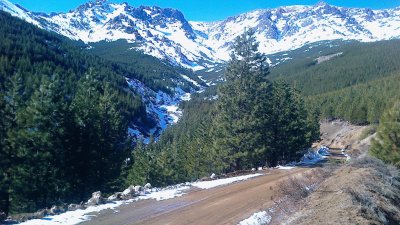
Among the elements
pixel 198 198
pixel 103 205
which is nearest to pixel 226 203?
pixel 198 198

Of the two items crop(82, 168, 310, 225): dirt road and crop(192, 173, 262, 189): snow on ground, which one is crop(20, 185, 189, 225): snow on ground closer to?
crop(82, 168, 310, 225): dirt road

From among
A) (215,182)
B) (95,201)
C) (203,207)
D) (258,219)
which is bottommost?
(258,219)

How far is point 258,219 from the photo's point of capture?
14.8 m

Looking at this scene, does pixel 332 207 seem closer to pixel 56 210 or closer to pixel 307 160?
pixel 56 210

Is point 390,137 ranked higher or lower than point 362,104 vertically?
lower

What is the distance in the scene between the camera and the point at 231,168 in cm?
3562

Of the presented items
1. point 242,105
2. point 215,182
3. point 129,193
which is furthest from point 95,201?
point 242,105

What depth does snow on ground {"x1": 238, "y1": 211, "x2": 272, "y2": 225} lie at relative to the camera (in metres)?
14.4

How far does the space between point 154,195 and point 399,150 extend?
→ 18.7m

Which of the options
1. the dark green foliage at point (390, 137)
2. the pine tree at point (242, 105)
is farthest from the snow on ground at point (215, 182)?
the dark green foliage at point (390, 137)

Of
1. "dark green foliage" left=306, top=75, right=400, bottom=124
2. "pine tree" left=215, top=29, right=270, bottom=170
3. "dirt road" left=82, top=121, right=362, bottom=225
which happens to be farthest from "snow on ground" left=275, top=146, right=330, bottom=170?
"dark green foliage" left=306, top=75, right=400, bottom=124

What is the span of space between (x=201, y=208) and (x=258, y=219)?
8.97 feet

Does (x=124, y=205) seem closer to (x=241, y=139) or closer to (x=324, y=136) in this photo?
(x=241, y=139)

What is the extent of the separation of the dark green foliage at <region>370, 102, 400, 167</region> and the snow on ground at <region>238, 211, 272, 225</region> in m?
16.5
